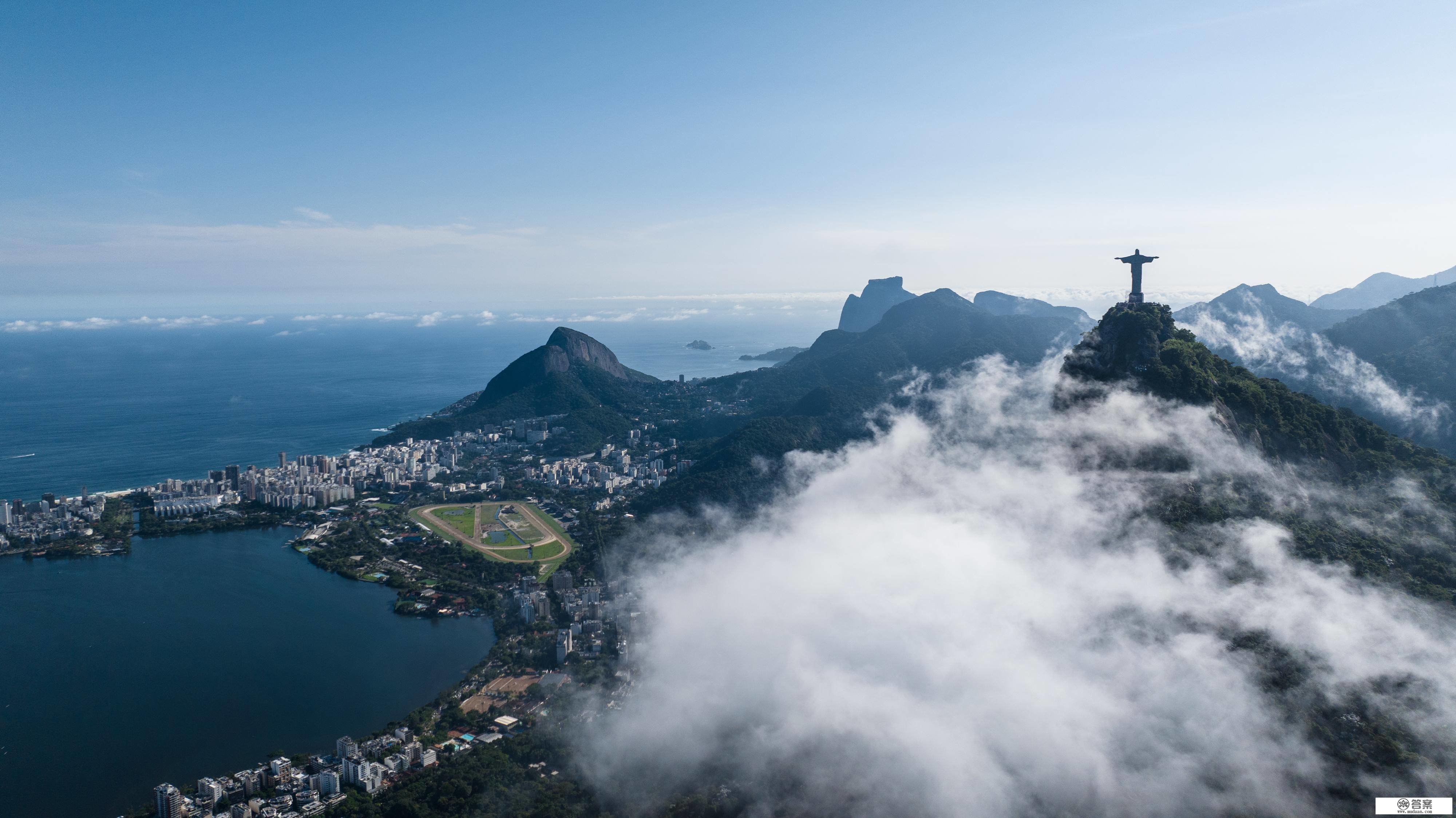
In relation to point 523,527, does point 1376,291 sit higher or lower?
higher

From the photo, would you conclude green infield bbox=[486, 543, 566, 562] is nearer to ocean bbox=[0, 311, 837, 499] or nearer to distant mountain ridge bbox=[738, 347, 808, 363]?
ocean bbox=[0, 311, 837, 499]

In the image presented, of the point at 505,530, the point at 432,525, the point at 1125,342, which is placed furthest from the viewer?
the point at 432,525

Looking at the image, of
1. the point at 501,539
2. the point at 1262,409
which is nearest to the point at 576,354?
the point at 501,539

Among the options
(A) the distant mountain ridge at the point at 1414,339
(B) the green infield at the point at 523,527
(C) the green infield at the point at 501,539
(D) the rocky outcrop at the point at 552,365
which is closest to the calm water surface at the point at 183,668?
(C) the green infield at the point at 501,539

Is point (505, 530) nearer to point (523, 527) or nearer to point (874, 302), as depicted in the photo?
point (523, 527)

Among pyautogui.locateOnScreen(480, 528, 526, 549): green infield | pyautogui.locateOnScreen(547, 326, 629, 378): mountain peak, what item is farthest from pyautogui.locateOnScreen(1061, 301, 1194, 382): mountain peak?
pyautogui.locateOnScreen(547, 326, 629, 378): mountain peak

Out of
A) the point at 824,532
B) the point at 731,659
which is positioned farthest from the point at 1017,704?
the point at 824,532
